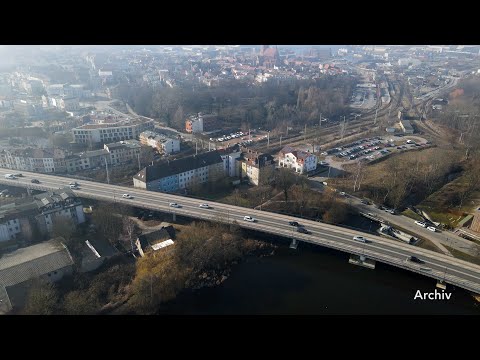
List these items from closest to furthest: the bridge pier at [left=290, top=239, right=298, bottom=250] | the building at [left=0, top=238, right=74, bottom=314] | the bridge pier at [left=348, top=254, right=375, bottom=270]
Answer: the building at [left=0, top=238, right=74, bottom=314], the bridge pier at [left=348, top=254, right=375, bottom=270], the bridge pier at [left=290, top=239, right=298, bottom=250]

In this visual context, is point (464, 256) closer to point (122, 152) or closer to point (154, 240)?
point (154, 240)

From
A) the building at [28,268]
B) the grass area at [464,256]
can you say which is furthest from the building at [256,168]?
the building at [28,268]

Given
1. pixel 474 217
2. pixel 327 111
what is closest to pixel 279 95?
pixel 327 111

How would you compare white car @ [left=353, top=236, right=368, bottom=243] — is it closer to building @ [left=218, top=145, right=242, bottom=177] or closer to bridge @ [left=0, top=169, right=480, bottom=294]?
bridge @ [left=0, top=169, right=480, bottom=294]

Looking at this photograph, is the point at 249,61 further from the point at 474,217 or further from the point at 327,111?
the point at 474,217

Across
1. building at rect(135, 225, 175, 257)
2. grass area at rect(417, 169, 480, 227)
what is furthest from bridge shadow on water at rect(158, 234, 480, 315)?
grass area at rect(417, 169, 480, 227)

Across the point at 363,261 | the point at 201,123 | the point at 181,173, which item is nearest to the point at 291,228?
the point at 363,261
